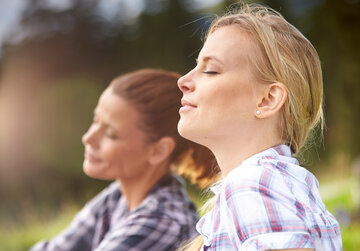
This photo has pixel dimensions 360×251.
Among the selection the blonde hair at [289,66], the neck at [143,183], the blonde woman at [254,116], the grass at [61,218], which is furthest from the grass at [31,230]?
the blonde hair at [289,66]

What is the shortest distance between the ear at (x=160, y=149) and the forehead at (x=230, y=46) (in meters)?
0.72

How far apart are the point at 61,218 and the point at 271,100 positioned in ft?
12.2

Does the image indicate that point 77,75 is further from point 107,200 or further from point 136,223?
point 136,223

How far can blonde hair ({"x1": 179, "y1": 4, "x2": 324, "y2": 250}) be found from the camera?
42.8 inches

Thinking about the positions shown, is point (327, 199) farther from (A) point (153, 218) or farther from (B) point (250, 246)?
(B) point (250, 246)

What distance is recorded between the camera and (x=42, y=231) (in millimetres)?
4422

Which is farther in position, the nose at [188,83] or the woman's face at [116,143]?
the woman's face at [116,143]

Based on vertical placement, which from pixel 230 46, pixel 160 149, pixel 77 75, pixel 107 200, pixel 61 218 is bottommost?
pixel 61 218

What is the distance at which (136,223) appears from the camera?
170 centimetres

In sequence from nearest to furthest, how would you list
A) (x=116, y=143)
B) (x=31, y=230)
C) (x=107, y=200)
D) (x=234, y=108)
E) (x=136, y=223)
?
(x=234, y=108)
(x=136, y=223)
(x=116, y=143)
(x=107, y=200)
(x=31, y=230)

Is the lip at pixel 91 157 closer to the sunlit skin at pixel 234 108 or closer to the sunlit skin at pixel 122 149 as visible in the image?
the sunlit skin at pixel 122 149

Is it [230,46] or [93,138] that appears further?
[93,138]

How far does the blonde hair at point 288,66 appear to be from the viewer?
1.09 meters

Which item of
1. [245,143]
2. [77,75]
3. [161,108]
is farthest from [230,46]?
[77,75]
